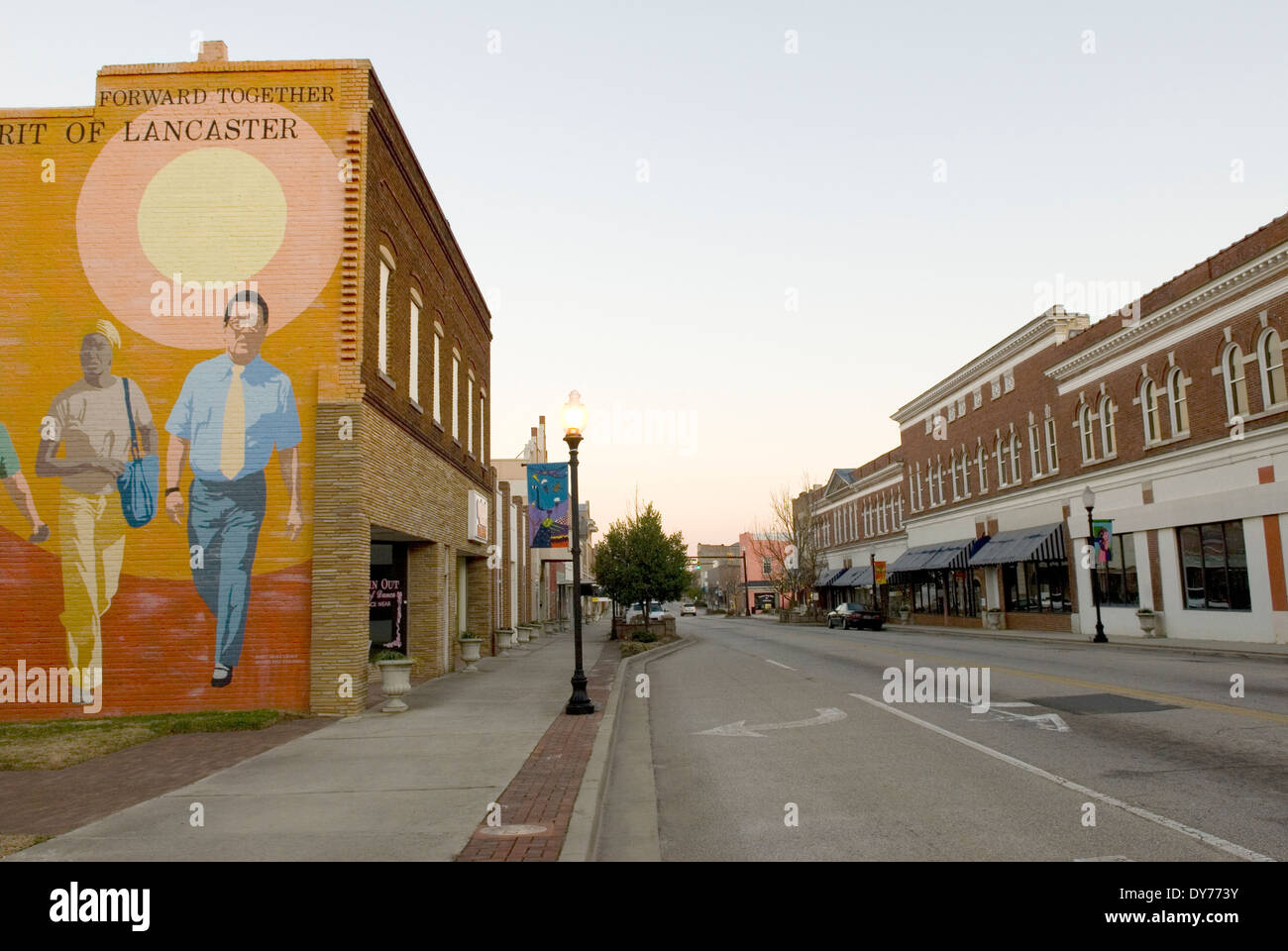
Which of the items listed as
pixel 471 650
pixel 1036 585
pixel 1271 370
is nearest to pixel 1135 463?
pixel 1271 370

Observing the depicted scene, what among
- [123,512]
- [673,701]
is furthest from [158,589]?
[673,701]

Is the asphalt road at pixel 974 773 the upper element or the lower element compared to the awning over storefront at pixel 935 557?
lower

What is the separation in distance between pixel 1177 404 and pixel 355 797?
1153 inches

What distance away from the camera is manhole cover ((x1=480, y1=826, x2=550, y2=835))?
612 cm

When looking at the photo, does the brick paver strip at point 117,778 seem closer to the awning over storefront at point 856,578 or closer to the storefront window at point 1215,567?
the storefront window at point 1215,567

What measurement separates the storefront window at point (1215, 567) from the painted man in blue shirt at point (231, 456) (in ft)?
83.3

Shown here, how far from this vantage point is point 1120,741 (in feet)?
30.3

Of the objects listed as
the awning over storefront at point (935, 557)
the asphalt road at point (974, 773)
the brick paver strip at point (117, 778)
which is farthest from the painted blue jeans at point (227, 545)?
the awning over storefront at point (935, 557)

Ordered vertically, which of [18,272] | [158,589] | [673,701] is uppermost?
[18,272]

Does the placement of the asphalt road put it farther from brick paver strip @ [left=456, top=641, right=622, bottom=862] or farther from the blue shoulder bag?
the blue shoulder bag

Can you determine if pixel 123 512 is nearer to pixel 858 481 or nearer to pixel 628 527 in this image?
pixel 628 527

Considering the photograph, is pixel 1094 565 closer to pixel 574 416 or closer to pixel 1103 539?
pixel 1103 539

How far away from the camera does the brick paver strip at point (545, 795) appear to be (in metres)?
5.68

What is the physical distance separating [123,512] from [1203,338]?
2867 centimetres
